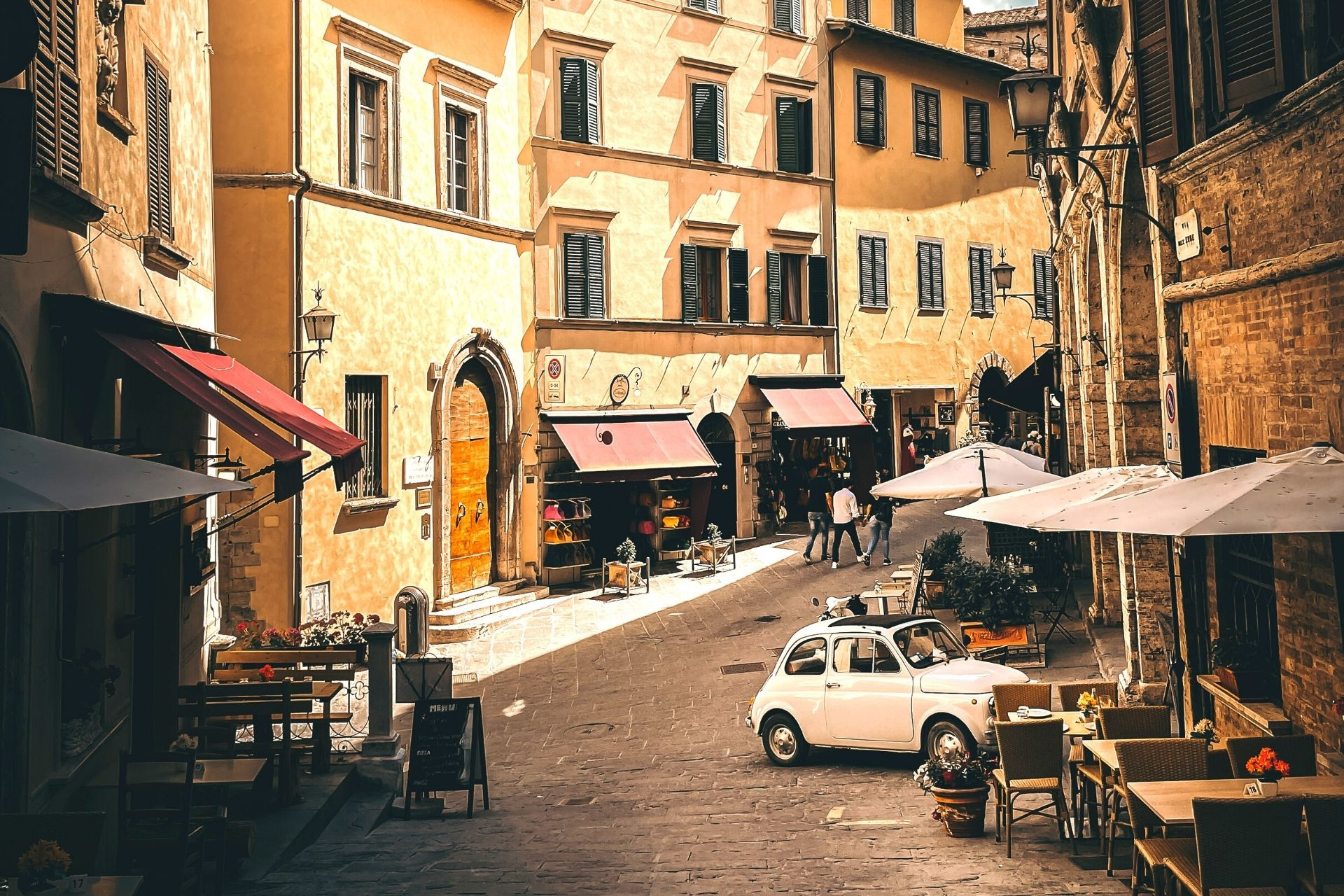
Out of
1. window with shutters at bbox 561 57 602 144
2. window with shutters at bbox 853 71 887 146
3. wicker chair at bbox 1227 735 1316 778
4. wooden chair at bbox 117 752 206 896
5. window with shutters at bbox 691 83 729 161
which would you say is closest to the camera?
wicker chair at bbox 1227 735 1316 778

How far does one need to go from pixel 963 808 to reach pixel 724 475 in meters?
18.1

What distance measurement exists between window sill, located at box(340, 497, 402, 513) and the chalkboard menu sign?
770 cm

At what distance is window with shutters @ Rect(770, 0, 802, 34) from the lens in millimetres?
28125

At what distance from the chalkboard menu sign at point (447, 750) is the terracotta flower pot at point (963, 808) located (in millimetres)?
4107

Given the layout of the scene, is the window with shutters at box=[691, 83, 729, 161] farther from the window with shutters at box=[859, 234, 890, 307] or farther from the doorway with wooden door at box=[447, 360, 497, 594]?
the doorway with wooden door at box=[447, 360, 497, 594]

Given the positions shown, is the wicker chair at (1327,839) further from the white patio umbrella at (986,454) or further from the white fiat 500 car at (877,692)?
the white patio umbrella at (986,454)

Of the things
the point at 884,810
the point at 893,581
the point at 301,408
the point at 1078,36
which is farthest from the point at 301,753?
the point at 1078,36

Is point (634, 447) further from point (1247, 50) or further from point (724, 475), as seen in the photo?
point (1247, 50)

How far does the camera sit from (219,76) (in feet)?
58.0

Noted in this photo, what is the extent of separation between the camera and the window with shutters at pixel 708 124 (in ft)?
86.6

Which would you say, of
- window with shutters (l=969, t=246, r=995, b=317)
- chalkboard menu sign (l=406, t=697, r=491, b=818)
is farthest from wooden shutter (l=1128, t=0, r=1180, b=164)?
window with shutters (l=969, t=246, r=995, b=317)

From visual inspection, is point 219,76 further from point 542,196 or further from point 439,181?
point 542,196

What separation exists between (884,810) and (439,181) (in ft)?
45.8

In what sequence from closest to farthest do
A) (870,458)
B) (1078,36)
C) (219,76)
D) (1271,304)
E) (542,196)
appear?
(1271,304)
(1078,36)
(219,76)
(542,196)
(870,458)
